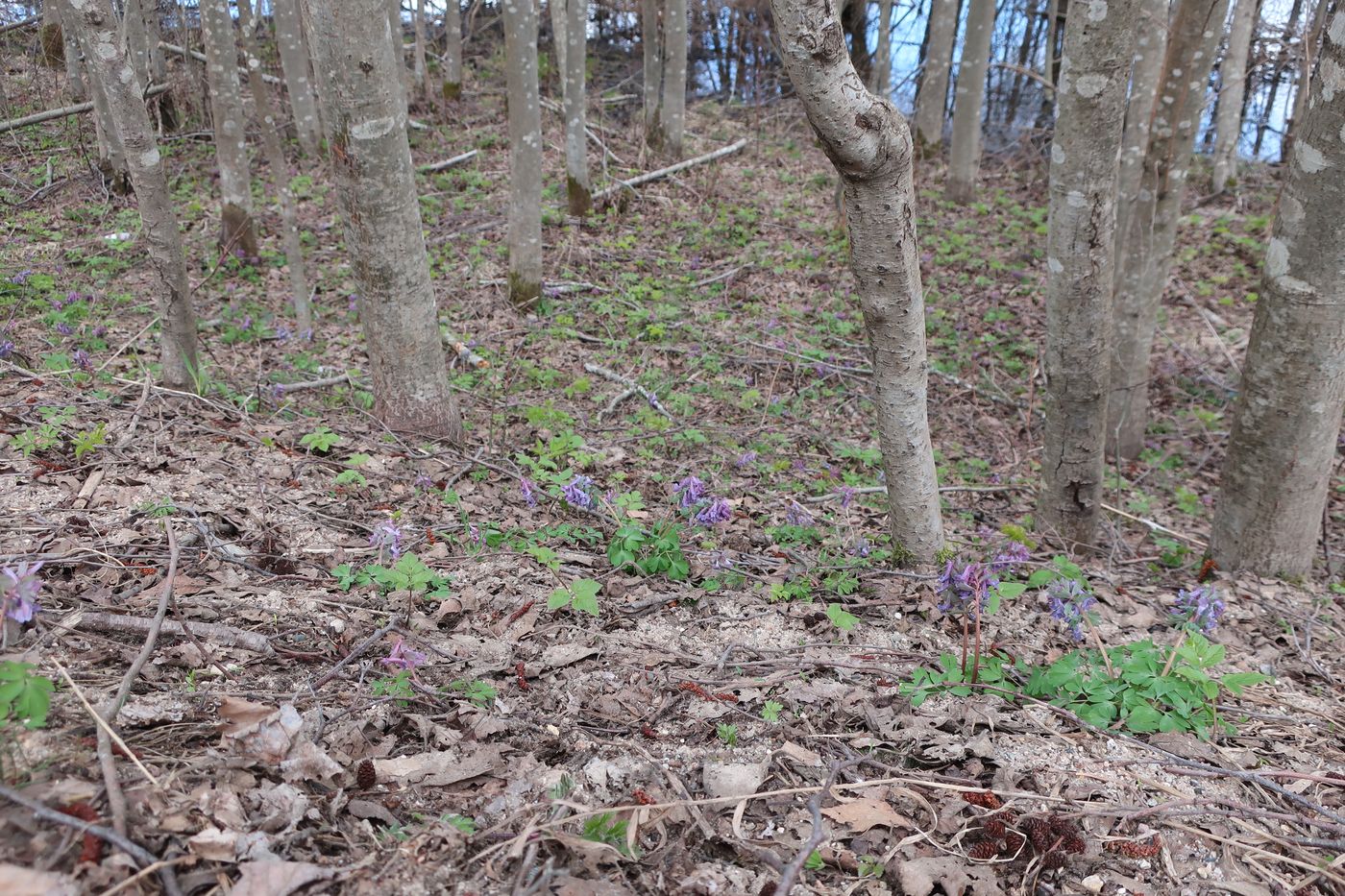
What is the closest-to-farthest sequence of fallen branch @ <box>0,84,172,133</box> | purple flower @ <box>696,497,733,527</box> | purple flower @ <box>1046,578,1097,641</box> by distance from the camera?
purple flower @ <box>1046,578,1097,641</box>, purple flower @ <box>696,497,733,527</box>, fallen branch @ <box>0,84,172,133</box>

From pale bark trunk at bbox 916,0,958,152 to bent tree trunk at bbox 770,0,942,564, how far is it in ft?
38.6

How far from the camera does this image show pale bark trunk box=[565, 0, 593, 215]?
32.0ft

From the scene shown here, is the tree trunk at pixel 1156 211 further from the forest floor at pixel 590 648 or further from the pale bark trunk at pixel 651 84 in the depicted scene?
the pale bark trunk at pixel 651 84

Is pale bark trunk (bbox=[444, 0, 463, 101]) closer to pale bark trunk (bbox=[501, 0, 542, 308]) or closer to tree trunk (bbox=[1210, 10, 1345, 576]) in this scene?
pale bark trunk (bbox=[501, 0, 542, 308])

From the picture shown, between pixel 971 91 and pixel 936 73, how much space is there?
0.86 m

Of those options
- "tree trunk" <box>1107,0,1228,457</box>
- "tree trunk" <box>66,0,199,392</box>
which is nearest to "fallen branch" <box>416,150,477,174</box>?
"tree trunk" <box>66,0,199,392</box>

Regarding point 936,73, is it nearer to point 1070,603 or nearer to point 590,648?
point 1070,603

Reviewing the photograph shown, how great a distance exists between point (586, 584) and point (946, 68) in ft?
44.1

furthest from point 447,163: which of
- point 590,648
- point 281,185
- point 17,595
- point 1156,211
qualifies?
point 17,595

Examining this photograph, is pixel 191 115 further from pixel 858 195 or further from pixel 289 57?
pixel 858 195

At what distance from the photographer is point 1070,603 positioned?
9.34 feet

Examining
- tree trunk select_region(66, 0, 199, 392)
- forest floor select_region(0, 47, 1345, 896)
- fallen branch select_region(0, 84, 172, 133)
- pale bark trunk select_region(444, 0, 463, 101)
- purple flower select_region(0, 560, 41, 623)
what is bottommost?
forest floor select_region(0, 47, 1345, 896)

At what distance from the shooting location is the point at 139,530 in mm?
3160

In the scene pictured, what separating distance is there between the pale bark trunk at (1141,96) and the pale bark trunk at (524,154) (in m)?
5.25
